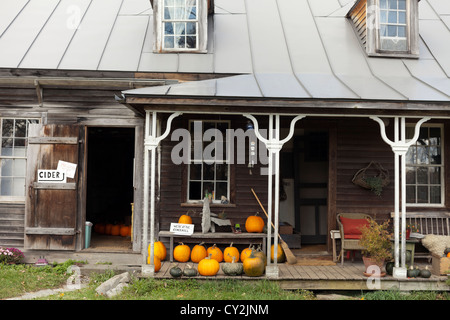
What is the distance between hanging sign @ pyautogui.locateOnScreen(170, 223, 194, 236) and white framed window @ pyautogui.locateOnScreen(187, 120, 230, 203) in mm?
784

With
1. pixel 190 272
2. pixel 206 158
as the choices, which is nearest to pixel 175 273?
pixel 190 272

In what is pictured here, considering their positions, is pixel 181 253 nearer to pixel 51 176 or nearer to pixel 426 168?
pixel 51 176

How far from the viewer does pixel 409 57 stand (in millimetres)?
9094

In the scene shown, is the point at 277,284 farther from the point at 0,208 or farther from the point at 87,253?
the point at 0,208

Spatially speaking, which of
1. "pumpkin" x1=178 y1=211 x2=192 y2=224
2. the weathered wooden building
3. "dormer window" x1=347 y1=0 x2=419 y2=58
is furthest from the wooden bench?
"dormer window" x1=347 y1=0 x2=419 y2=58

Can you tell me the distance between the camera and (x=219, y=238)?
26.2 feet

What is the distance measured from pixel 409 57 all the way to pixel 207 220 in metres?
5.52

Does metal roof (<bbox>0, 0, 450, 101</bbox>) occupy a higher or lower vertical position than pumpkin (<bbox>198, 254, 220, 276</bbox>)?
higher

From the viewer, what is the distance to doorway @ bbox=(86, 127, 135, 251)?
12336 millimetres

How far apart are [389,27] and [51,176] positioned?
777 centimetres

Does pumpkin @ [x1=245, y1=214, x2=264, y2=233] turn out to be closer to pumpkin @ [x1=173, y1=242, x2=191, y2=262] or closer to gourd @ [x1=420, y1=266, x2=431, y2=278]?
pumpkin @ [x1=173, y1=242, x2=191, y2=262]

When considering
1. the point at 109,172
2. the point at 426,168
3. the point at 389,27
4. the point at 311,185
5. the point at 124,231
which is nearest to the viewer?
the point at 426,168

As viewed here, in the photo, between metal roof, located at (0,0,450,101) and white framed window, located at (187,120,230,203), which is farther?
white framed window, located at (187,120,230,203)
